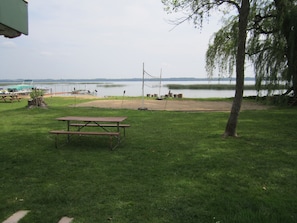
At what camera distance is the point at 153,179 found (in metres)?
4.41

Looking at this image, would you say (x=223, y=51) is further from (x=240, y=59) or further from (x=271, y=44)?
(x=240, y=59)

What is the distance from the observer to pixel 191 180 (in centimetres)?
437

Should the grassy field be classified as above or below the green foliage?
below

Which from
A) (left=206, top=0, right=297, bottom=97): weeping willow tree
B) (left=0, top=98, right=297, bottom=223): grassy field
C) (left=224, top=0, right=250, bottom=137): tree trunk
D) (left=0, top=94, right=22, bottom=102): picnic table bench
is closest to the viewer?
(left=0, top=98, right=297, bottom=223): grassy field

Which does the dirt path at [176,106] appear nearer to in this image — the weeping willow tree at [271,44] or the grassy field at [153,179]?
the weeping willow tree at [271,44]

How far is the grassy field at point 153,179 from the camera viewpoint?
3307 mm

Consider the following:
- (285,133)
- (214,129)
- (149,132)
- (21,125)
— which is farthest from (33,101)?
(285,133)

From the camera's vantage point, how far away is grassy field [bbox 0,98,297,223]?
331cm

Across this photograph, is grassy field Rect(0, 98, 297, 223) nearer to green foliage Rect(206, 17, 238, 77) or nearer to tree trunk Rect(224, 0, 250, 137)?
tree trunk Rect(224, 0, 250, 137)

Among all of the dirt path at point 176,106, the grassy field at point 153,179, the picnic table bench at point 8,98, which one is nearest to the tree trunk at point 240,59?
the grassy field at point 153,179

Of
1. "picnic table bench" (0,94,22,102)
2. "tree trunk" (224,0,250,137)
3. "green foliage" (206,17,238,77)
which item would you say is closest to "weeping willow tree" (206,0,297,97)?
"green foliage" (206,17,238,77)

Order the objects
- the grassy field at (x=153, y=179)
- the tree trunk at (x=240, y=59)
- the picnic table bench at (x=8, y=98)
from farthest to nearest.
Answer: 1. the picnic table bench at (x=8, y=98)
2. the tree trunk at (x=240, y=59)
3. the grassy field at (x=153, y=179)

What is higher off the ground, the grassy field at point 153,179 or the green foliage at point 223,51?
the green foliage at point 223,51

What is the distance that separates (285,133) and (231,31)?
1216 cm
